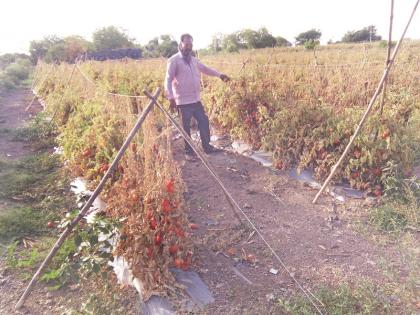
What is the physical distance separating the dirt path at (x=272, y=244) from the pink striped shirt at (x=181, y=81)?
1.18 m

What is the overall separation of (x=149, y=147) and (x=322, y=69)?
4651mm

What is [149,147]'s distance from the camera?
8.23 feet

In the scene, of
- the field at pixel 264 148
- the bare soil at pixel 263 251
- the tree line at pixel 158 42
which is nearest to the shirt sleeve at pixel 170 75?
the field at pixel 264 148

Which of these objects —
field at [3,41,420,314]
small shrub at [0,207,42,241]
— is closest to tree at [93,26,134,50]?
field at [3,41,420,314]

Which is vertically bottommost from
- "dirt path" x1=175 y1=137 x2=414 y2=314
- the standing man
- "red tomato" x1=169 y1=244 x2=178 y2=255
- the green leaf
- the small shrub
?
"dirt path" x1=175 y1=137 x2=414 y2=314

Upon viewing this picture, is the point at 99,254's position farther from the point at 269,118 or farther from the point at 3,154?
the point at 3,154

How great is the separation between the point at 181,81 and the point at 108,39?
143 feet

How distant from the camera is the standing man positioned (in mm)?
4336

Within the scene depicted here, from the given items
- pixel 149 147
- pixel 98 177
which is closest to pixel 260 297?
pixel 149 147

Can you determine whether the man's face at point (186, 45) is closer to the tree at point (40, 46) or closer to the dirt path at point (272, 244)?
the dirt path at point (272, 244)

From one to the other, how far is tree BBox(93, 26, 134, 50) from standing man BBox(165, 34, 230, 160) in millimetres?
42301

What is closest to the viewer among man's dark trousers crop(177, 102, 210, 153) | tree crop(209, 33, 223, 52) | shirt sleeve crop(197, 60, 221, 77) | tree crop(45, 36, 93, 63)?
man's dark trousers crop(177, 102, 210, 153)

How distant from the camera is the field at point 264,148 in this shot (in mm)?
2266

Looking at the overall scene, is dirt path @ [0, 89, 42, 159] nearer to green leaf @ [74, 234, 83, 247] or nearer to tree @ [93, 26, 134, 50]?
green leaf @ [74, 234, 83, 247]
